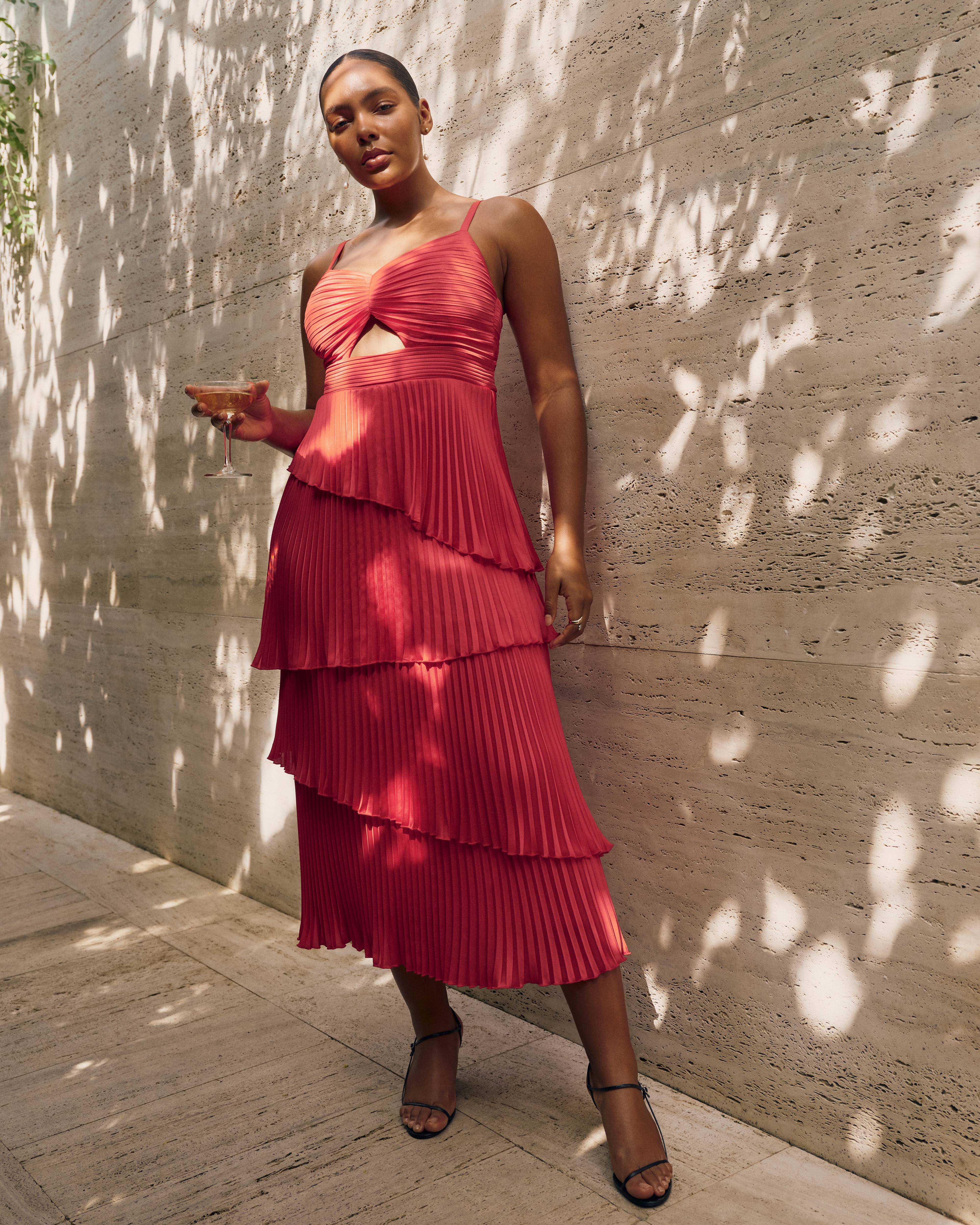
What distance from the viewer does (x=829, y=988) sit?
85.0 inches

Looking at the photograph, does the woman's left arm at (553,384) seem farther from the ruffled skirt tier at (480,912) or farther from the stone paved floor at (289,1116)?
the stone paved floor at (289,1116)

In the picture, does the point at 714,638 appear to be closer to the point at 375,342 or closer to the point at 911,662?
the point at 911,662

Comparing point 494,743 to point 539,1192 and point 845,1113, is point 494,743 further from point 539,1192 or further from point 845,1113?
point 845,1113

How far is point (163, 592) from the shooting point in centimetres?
456

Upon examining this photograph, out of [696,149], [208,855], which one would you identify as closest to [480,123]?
[696,149]

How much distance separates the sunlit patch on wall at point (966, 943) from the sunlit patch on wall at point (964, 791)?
19 cm

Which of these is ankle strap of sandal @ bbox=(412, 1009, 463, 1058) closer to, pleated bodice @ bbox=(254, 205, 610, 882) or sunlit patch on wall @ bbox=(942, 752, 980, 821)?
pleated bodice @ bbox=(254, 205, 610, 882)

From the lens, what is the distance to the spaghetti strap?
2342mm

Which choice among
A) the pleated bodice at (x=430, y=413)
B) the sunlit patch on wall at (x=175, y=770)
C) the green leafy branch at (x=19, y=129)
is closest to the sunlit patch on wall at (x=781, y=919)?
the pleated bodice at (x=430, y=413)

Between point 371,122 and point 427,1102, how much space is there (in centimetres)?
220

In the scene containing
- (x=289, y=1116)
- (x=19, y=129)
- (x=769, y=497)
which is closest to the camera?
(x=769, y=497)

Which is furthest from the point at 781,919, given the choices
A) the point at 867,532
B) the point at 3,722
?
the point at 3,722

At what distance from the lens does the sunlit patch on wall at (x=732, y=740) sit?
2.30 meters

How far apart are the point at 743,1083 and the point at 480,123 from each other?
2.53m
